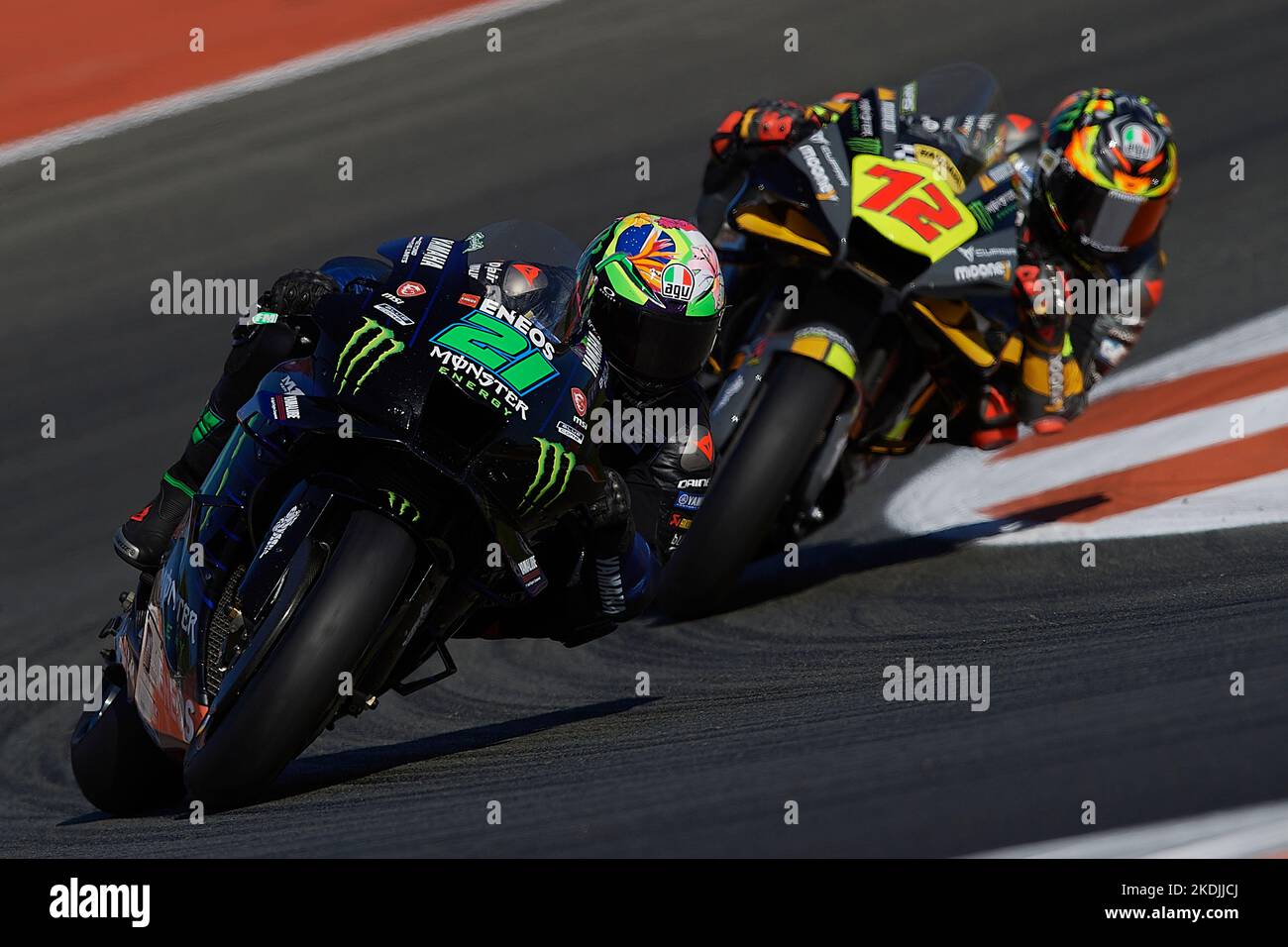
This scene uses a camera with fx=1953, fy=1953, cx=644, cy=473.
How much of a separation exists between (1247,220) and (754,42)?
3.37 meters

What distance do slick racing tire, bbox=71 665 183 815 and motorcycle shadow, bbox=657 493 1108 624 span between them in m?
2.83

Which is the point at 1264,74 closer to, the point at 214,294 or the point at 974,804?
the point at 214,294

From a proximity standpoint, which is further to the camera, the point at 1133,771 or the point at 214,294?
the point at 214,294

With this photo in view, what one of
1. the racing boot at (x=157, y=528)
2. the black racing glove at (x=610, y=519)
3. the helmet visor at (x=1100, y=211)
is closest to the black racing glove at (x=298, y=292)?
the racing boot at (x=157, y=528)

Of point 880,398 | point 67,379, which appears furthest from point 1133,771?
point 67,379

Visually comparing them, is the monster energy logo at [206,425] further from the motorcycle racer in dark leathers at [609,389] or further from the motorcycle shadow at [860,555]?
the motorcycle shadow at [860,555]

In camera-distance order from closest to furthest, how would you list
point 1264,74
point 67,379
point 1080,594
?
point 1080,594 → point 67,379 → point 1264,74

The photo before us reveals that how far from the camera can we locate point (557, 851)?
4.29m

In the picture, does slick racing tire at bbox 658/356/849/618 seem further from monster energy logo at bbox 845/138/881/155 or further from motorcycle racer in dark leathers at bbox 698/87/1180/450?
monster energy logo at bbox 845/138/881/155

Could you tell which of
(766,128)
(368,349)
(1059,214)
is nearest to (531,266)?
(368,349)

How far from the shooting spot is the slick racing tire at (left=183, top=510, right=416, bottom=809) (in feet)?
14.3

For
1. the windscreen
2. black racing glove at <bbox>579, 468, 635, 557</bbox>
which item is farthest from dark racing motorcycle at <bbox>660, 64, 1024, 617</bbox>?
the windscreen

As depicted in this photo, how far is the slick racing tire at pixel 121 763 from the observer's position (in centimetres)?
548
